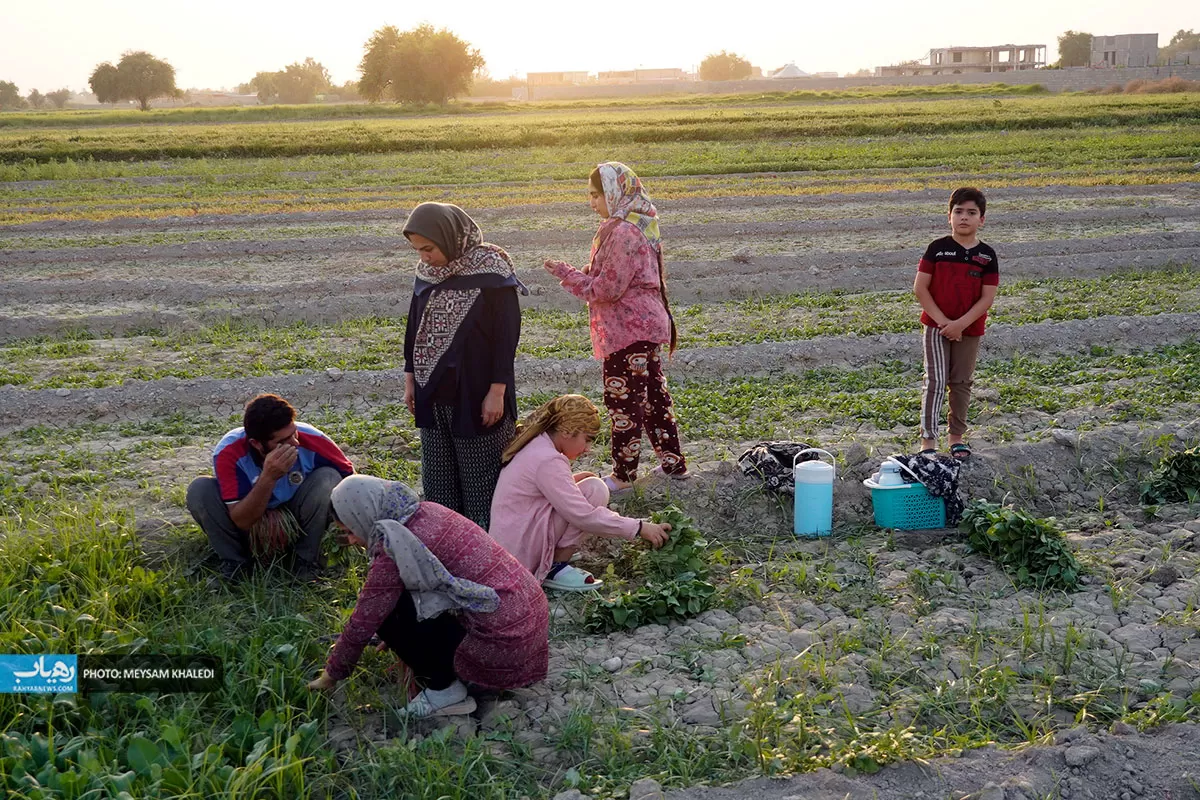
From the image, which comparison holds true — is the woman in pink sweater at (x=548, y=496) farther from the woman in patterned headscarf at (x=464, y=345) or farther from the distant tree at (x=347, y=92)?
the distant tree at (x=347, y=92)

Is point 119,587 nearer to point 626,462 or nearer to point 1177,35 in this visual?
point 626,462

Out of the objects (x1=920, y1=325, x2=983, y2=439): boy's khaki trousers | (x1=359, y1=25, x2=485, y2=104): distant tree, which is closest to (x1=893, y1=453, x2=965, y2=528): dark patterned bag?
(x1=920, y1=325, x2=983, y2=439): boy's khaki trousers

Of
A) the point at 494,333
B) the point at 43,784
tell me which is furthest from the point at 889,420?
the point at 43,784

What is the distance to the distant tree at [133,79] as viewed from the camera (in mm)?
63500

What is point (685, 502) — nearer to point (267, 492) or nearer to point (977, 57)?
point (267, 492)

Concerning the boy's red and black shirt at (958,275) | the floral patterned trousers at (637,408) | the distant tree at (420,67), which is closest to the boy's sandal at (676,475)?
the floral patterned trousers at (637,408)

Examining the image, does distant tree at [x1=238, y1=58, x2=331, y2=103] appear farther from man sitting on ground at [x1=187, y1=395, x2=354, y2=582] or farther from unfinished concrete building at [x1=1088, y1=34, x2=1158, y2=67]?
man sitting on ground at [x1=187, y1=395, x2=354, y2=582]

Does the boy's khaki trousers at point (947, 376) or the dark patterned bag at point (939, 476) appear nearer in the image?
the dark patterned bag at point (939, 476)

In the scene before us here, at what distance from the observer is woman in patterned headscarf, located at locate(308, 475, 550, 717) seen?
338 centimetres

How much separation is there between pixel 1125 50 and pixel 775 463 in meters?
83.3

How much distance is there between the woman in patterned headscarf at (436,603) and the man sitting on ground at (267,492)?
91 centimetres

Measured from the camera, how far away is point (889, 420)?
21.8 ft

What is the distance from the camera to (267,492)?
4.26 metres

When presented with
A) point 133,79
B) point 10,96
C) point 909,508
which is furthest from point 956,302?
point 10,96
